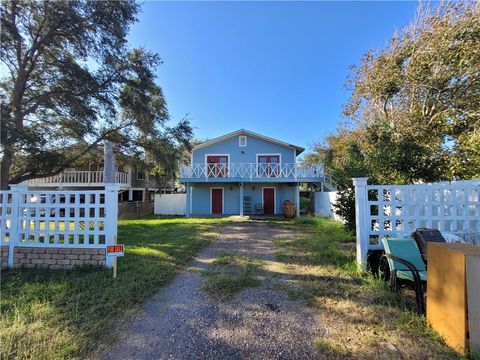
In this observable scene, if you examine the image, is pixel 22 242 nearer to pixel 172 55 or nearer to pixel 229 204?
pixel 172 55

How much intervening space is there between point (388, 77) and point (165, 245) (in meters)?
10.5

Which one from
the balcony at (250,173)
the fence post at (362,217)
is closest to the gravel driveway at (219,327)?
the fence post at (362,217)

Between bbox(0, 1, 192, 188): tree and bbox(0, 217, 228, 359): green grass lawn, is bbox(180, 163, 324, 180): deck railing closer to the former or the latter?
bbox(0, 1, 192, 188): tree

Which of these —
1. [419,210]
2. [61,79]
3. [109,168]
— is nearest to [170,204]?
[61,79]

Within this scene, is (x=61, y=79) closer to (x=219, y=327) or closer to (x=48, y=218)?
(x=48, y=218)

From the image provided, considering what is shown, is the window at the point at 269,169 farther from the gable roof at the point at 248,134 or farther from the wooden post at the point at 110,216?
the wooden post at the point at 110,216

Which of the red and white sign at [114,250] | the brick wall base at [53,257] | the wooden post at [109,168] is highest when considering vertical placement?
the wooden post at [109,168]

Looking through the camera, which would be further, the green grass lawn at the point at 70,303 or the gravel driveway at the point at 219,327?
the green grass lawn at the point at 70,303

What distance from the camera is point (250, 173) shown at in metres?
16.0

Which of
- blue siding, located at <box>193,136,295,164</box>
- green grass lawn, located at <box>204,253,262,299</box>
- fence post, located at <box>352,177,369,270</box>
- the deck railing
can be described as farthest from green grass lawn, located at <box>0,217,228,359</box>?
→ blue siding, located at <box>193,136,295,164</box>

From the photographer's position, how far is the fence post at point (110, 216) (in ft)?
14.8

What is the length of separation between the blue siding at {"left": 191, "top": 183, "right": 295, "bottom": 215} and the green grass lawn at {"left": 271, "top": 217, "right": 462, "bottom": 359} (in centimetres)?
1222

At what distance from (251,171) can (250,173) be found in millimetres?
193

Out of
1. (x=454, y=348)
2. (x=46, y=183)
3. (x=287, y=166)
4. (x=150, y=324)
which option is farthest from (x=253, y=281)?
(x=46, y=183)
